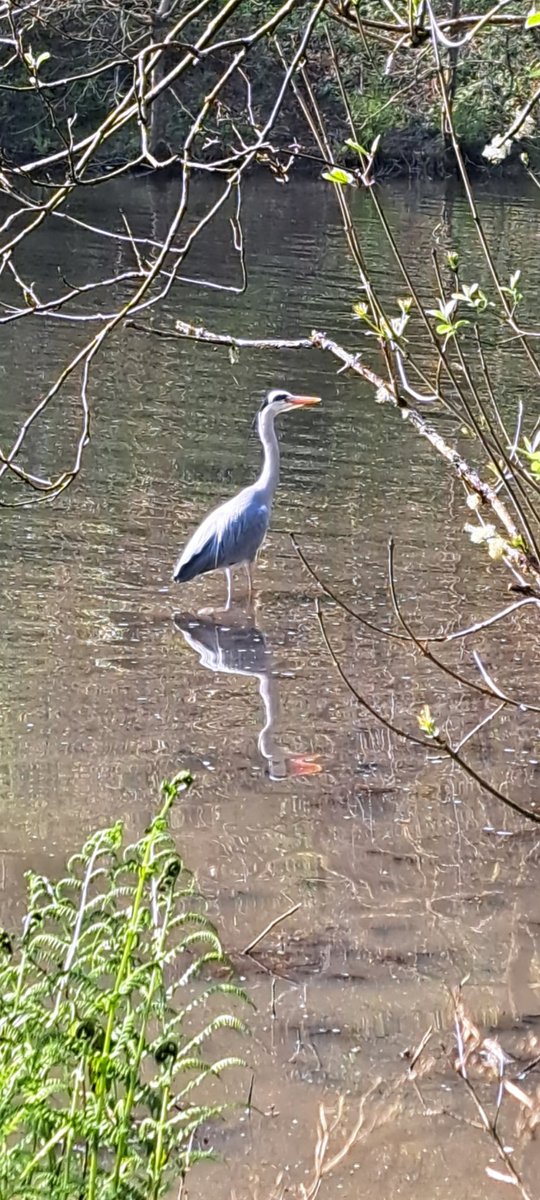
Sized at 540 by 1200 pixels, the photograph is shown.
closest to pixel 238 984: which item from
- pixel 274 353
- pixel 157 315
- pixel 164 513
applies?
pixel 164 513

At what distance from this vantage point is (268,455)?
8812 mm

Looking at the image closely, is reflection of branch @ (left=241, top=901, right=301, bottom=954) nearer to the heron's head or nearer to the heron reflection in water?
the heron reflection in water

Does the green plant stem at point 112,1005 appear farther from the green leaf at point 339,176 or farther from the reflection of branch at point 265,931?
the reflection of branch at point 265,931

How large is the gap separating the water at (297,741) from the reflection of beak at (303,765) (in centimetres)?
2

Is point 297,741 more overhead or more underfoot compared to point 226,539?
more overhead

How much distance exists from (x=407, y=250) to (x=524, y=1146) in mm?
17378

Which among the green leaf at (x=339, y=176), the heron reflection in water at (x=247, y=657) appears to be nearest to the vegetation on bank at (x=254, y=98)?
the heron reflection in water at (x=247, y=657)

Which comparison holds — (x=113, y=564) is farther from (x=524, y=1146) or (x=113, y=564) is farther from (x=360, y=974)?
(x=524, y=1146)

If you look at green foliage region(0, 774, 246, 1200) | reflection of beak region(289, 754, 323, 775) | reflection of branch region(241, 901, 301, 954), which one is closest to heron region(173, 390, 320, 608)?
reflection of beak region(289, 754, 323, 775)

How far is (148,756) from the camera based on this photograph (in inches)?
237

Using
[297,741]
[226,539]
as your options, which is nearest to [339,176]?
[297,741]

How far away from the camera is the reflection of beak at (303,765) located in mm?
5980

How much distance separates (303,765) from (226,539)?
2.23m

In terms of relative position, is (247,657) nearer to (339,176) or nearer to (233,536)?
(233,536)
